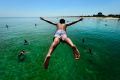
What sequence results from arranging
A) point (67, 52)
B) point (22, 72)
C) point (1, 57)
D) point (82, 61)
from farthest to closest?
point (67, 52)
point (1, 57)
point (82, 61)
point (22, 72)

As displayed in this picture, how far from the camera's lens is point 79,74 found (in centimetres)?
2384

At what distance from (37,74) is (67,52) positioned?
487 inches

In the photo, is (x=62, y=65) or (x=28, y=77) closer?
(x=28, y=77)

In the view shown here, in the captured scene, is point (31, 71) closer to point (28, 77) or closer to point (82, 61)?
point (28, 77)

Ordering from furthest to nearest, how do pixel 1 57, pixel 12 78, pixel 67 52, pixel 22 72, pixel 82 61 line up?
pixel 67 52
pixel 1 57
pixel 82 61
pixel 22 72
pixel 12 78

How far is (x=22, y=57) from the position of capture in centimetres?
3094

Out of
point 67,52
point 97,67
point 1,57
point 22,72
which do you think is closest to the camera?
point 22,72

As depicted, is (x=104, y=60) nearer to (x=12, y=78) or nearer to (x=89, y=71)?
(x=89, y=71)

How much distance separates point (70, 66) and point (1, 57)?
1495 centimetres

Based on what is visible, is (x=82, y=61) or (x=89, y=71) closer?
(x=89, y=71)

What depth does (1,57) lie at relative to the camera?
103ft

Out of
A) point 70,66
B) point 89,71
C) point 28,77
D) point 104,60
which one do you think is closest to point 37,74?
point 28,77

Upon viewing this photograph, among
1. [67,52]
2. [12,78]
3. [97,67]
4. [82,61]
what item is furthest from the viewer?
[67,52]

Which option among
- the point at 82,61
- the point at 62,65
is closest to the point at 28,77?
the point at 62,65
